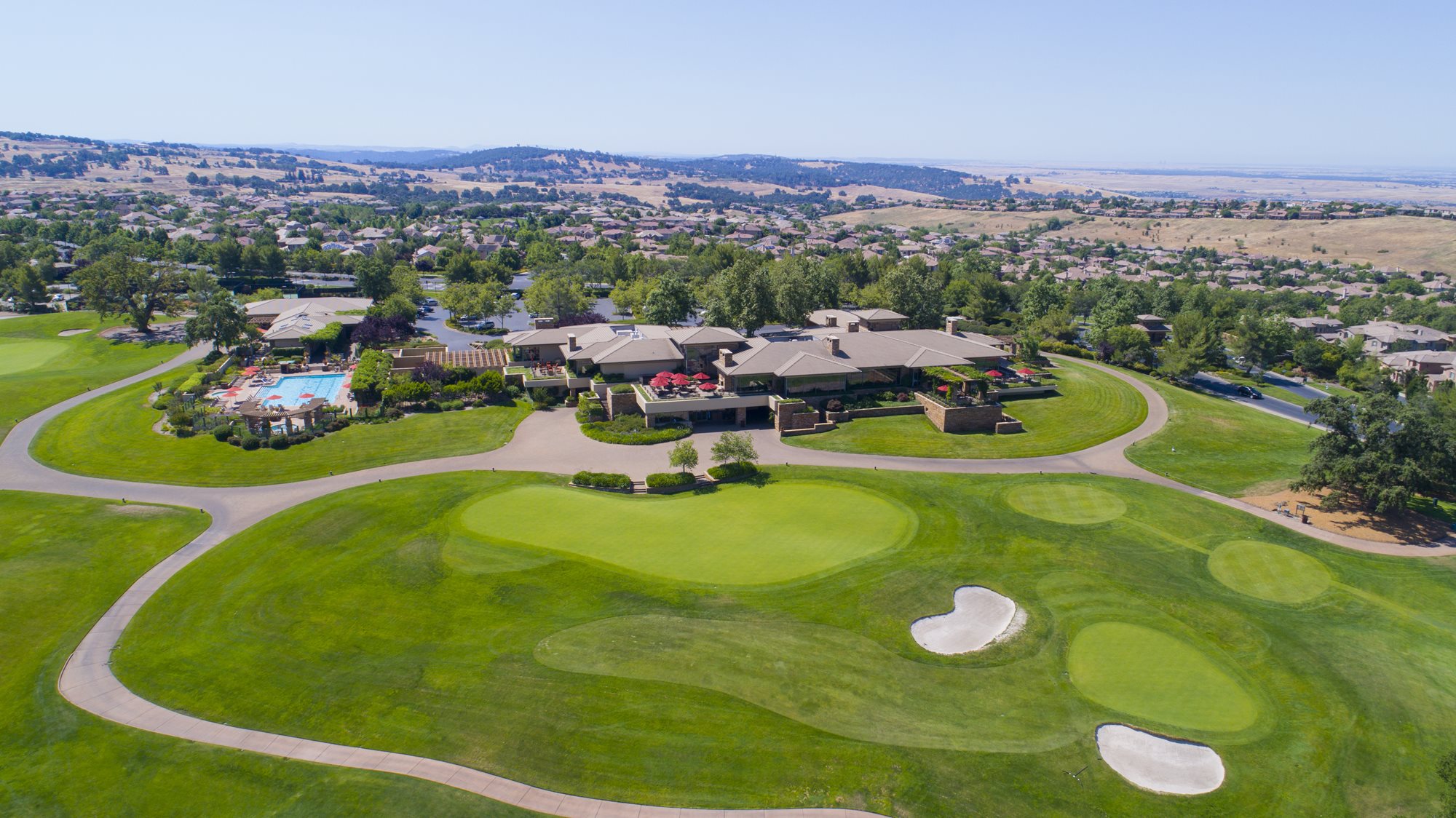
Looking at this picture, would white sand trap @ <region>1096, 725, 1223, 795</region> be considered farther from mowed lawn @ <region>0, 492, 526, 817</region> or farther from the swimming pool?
the swimming pool

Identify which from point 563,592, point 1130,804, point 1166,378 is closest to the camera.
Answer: point 1130,804

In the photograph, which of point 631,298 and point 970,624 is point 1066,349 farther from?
point 970,624

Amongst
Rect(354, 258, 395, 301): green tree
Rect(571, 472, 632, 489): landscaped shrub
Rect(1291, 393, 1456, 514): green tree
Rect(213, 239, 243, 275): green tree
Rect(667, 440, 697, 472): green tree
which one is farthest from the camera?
Rect(213, 239, 243, 275): green tree

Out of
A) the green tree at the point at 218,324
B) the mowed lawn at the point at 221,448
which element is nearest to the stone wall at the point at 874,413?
the mowed lawn at the point at 221,448

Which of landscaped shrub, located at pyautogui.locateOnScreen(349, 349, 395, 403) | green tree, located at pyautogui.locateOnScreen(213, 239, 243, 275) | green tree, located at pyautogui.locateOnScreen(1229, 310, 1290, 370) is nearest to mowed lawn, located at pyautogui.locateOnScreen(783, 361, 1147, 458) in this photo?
green tree, located at pyautogui.locateOnScreen(1229, 310, 1290, 370)

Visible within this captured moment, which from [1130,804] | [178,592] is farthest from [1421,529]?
[178,592]

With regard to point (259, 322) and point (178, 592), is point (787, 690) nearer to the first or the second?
point (178, 592)
